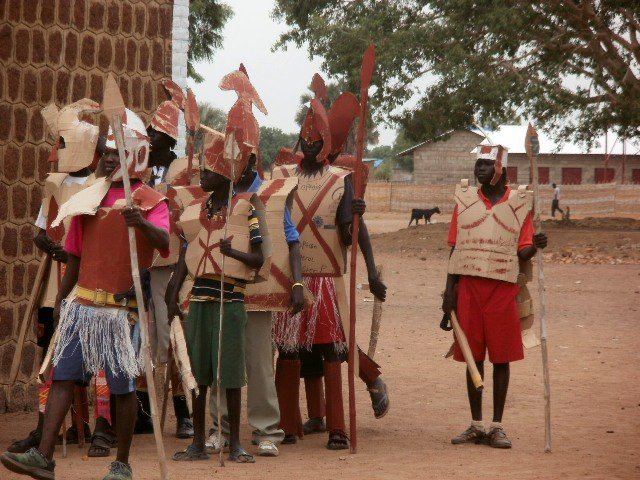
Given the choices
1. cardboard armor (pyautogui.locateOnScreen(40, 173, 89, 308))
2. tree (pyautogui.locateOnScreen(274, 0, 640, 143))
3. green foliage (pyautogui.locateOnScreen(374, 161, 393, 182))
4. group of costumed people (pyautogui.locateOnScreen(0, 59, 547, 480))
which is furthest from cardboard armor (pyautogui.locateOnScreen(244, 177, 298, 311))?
green foliage (pyautogui.locateOnScreen(374, 161, 393, 182))

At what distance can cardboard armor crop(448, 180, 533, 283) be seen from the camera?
24.0ft

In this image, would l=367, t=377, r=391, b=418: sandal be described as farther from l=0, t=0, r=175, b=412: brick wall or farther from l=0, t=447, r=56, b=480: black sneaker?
l=0, t=447, r=56, b=480: black sneaker

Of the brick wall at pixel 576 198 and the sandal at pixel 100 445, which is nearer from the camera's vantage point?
the sandal at pixel 100 445

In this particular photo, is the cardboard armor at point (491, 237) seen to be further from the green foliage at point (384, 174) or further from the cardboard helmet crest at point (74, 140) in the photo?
the green foliage at point (384, 174)

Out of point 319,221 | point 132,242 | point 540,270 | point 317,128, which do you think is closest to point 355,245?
point 319,221

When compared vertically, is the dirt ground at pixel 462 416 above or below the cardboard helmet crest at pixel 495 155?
below

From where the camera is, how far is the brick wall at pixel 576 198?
49.8 meters

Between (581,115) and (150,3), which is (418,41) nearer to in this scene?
(581,115)

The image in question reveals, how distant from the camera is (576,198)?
49844mm

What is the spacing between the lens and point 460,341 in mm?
7340

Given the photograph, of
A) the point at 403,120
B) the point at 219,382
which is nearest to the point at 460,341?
the point at 219,382

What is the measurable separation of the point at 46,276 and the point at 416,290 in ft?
40.2

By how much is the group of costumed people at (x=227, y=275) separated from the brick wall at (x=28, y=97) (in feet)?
3.08

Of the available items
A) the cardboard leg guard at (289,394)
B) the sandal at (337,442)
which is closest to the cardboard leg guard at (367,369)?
the cardboard leg guard at (289,394)
